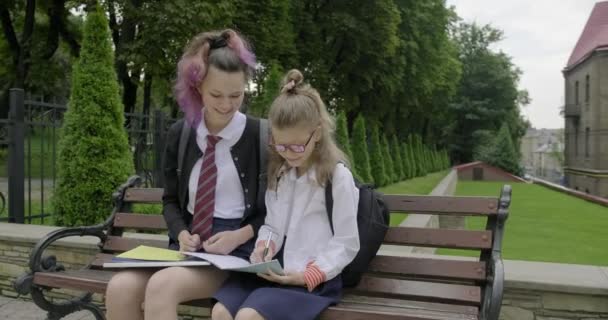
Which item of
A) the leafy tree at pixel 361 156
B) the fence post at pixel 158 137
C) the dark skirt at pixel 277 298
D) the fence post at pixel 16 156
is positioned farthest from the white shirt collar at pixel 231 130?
the leafy tree at pixel 361 156

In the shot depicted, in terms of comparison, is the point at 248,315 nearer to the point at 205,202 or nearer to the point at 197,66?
the point at 205,202

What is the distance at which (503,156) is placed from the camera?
153 feet

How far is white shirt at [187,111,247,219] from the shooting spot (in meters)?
3.08

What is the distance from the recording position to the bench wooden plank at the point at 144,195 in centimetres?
376

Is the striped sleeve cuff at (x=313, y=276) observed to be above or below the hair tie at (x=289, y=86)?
below

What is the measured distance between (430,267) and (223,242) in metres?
1.09

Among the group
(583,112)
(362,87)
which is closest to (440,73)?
(362,87)

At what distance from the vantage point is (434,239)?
122 inches

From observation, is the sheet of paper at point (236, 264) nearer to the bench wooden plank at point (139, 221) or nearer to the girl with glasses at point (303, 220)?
the girl with glasses at point (303, 220)

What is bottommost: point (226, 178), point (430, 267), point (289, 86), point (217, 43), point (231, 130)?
point (430, 267)

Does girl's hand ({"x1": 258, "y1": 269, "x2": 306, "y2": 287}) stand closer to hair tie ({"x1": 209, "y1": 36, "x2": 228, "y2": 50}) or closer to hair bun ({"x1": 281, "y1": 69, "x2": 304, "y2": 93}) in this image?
hair bun ({"x1": 281, "y1": 69, "x2": 304, "y2": 93})

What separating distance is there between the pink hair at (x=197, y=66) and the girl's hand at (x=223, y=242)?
0.65 meters

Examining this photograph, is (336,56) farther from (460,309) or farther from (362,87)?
(460,309)

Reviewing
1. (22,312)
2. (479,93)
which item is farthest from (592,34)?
(22,312)
